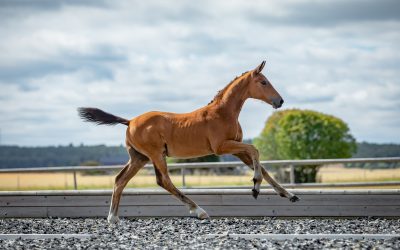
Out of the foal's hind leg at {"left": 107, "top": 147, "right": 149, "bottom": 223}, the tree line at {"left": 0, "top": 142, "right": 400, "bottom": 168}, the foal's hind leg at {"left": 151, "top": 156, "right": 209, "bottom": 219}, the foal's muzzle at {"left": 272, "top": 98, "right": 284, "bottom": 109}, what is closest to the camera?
the foal's muzzle at {"left": 272, "top": 98, "right": 284, "bottom": 109}

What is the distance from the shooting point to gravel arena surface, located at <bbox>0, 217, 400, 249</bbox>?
273 inches

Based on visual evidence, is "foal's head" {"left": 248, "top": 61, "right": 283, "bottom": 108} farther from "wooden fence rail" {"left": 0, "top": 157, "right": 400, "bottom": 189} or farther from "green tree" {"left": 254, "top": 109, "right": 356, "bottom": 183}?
"green tree" {"left": 254, "top": 109, "right": 356, "bottom": 183}

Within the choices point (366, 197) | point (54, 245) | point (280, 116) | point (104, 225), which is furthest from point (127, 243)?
point (280, 116)

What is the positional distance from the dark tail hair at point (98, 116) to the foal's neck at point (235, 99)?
1.49 meters

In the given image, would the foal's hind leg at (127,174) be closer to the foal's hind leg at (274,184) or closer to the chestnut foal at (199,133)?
the chestnut foal at (199,133)

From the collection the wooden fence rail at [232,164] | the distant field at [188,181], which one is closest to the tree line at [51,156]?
the distant field at [188,181]

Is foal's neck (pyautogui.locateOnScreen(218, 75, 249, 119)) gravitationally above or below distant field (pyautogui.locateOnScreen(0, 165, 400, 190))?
above

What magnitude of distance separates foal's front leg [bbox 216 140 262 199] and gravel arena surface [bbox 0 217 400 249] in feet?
1.80

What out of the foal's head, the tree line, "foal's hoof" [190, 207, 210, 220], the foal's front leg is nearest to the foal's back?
the foal's front leg

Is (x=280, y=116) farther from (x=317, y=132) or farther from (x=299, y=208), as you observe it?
(x=299, y=208)

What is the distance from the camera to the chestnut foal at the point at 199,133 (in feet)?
28.0

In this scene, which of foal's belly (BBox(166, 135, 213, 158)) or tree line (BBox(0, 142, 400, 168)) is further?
tree line (BBox(0, 142, 400, 168))

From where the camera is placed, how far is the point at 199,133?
343 inches

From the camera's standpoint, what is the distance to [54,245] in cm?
732
